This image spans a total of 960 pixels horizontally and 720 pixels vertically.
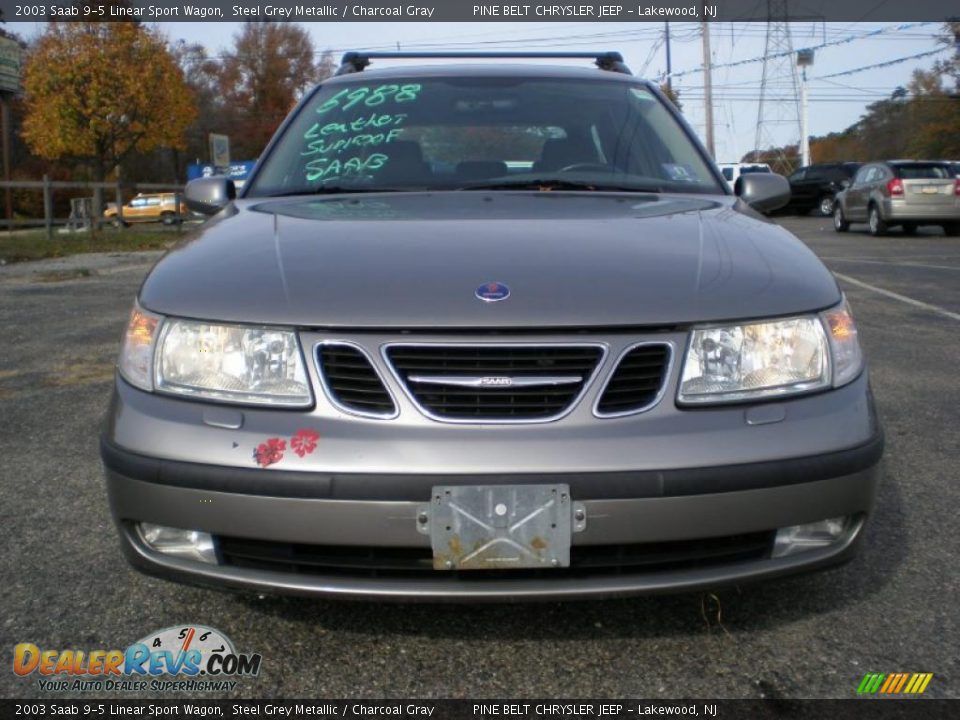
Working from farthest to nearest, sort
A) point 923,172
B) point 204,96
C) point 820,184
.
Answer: point 204,96 < point 820,184 < point 923,172

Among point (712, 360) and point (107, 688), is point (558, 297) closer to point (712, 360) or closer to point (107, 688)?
point (712, 360)

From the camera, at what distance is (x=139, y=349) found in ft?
7.25

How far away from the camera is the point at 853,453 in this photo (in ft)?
6.73

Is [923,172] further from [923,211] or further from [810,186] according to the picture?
[810,186]

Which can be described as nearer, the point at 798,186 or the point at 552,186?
the point at 552,186

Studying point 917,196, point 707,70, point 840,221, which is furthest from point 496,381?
point 707,70

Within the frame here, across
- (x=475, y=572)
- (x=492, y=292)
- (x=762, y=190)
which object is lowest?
(x=475, y=572)

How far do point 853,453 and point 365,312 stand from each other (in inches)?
43.1

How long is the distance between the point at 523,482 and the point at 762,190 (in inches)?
79.2

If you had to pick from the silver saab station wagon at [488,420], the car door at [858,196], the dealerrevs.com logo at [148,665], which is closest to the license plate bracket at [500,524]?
the silver saab station wagon at [488,420]

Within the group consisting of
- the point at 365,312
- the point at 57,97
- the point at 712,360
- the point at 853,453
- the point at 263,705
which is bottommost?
the point at 263,705

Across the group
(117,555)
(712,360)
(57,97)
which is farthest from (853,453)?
(57,97)

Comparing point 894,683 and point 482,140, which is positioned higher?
point 482,140

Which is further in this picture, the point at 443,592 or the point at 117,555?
the point at 117,555
